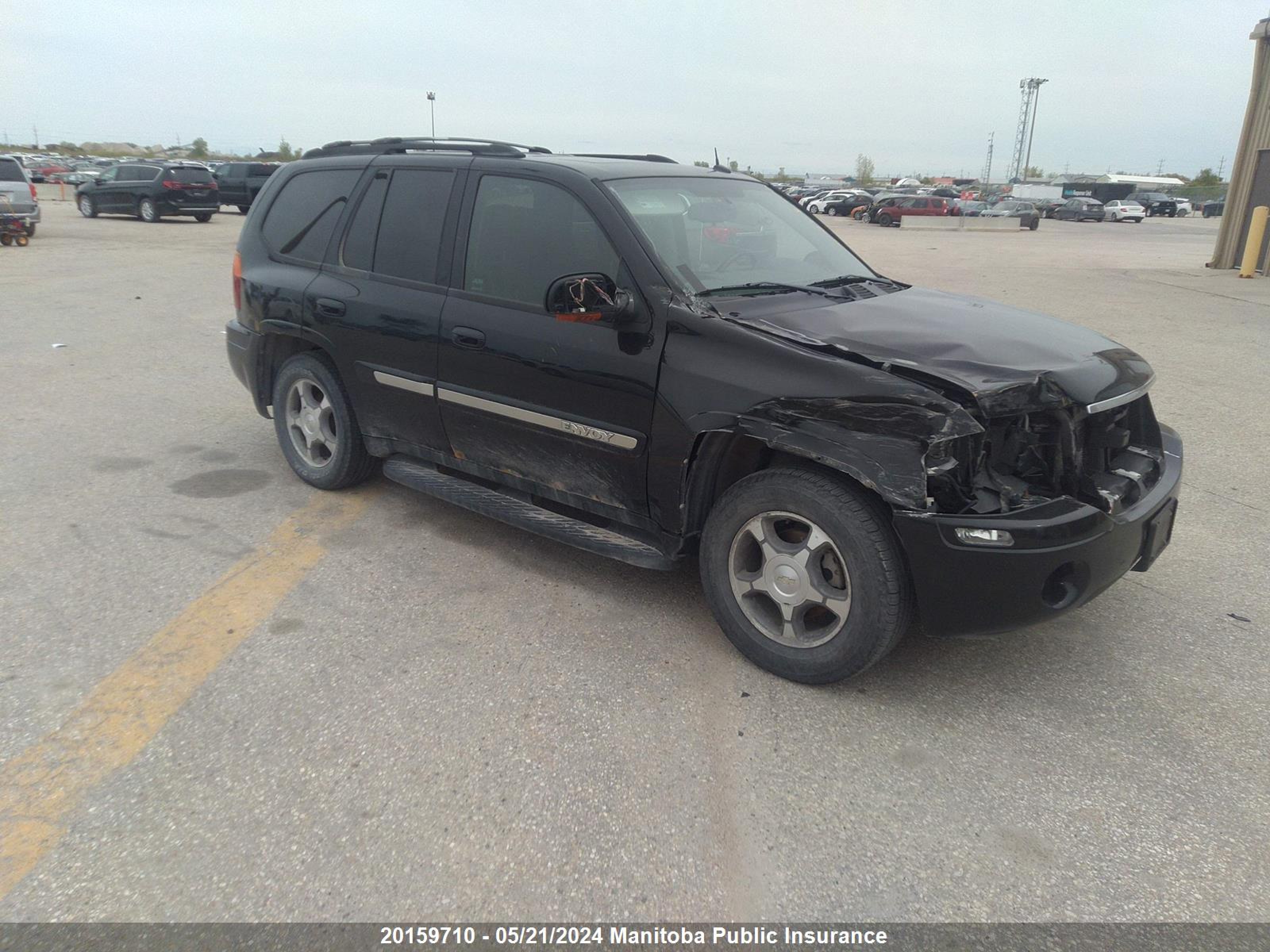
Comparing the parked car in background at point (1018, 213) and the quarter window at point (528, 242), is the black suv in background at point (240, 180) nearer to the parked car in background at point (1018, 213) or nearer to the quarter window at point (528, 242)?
the quarter window at point (528, 242)

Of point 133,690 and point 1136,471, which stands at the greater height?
point 1136,471

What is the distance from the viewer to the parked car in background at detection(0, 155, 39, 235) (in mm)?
18328

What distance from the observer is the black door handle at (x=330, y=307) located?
15.2ft

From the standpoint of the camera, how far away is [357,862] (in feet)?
7.93

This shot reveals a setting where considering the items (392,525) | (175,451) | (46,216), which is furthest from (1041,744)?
(46,216)

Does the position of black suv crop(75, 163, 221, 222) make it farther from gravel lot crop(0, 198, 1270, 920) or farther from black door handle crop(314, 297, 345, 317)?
black door handle crop(314, 297, 345, 317)

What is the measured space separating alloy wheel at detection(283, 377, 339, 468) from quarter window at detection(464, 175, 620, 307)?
4.47 ft

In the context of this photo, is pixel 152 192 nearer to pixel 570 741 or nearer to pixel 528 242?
Result: pixel 528 242

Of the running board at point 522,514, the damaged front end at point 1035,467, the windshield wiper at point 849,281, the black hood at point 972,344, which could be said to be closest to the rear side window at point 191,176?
the running board at point 522,514

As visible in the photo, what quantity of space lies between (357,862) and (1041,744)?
2141 millimetres

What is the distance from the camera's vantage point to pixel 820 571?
321 cm

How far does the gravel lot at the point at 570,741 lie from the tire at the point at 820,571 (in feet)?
0.45

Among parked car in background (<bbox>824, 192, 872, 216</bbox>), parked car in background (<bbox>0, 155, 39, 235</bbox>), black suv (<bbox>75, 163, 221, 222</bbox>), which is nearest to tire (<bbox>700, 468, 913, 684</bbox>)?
parked car in background (<bbox>0, 155, 39, 235</bbox>)

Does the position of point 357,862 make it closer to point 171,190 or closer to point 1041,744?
point 1041,744
